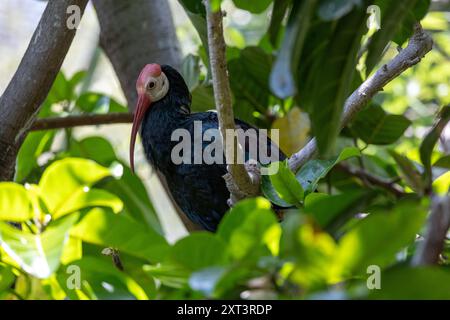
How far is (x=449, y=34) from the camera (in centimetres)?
377

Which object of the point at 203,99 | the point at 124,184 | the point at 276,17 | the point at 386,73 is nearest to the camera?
the point at 276,17

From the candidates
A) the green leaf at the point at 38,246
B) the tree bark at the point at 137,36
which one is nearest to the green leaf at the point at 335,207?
the green leaf at the point at 38,246

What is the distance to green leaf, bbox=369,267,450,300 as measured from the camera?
0.88 m

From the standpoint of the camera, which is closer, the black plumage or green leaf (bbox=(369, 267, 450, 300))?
green leaf (bbox=(369, 267, 450, 300))

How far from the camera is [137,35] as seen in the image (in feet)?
8.73

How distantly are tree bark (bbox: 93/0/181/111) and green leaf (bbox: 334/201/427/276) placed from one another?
6.15ft

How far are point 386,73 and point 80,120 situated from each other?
119 cm

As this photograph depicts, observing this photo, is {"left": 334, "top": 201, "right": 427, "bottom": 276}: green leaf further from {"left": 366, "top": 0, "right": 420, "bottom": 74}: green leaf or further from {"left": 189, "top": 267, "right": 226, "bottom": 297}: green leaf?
{"left": 366, "top": 0, "right": 420, "bottom": 74}: green leaf

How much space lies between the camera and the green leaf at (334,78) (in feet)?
3.65

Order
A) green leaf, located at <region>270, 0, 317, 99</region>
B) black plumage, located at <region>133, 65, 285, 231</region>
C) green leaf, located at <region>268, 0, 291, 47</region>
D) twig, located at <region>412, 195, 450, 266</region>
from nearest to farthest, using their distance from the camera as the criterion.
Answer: twig, located at <region>412, 195, 450, 266</region> → green leaf, located at <region>270, 0, 317, 99</region> → green leaf, located at <region>268, 0, 291, 47</region> → black plumage, located at <region>133, 65, 285, 231</region>

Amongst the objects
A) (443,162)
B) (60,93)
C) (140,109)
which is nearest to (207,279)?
(443,162)

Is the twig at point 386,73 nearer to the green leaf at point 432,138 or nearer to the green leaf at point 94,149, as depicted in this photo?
the green leaf at point 432,138

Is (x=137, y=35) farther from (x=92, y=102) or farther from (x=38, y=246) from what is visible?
(x=38, y=246)

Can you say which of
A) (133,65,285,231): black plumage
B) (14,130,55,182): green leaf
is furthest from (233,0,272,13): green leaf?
(14,130,55,182): green leaf
